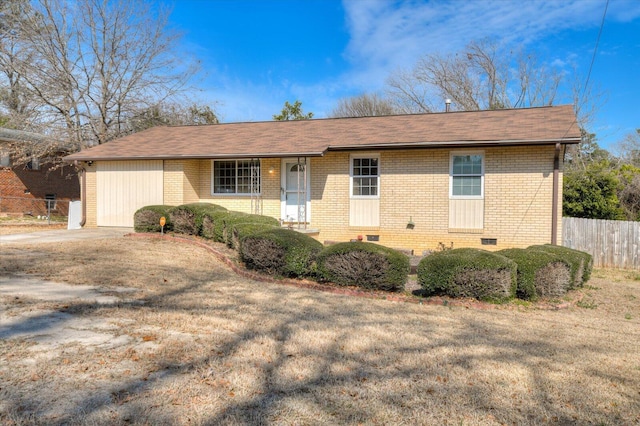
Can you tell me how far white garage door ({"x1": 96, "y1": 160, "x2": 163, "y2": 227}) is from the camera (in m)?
15.8

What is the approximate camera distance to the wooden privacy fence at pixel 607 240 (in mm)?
14016

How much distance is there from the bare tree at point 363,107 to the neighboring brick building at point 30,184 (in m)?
24.0

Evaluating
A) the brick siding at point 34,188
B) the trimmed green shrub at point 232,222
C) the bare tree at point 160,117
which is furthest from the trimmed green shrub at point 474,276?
the brick siding at point 34,188

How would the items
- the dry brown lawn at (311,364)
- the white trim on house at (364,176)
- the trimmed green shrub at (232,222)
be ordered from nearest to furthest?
1. the dry brown lawn at (311,364)
2. the trimmed green shrub at (232,222)
3. the white trim on house at (364,176)

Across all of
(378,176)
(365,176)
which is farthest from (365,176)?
(378,176)

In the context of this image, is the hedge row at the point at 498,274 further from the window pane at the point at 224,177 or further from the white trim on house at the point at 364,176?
the window pane at the point at 224,177

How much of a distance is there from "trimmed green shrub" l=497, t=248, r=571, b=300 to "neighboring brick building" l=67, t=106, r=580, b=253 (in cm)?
431

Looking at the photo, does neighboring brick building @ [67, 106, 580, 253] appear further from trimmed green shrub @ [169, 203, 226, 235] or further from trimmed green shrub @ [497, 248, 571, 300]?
trimmed green shrub @ [497, 248, 571, 300]

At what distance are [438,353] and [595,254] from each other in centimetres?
1250

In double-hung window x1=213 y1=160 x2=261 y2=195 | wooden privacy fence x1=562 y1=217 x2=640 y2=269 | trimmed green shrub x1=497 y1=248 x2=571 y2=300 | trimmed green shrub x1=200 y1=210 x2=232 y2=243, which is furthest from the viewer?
double-hung window x1=213 y1=160 x2=261 y2=195

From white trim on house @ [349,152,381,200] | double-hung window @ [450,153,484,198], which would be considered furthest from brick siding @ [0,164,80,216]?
double-hung window @ [450,153,484,198]

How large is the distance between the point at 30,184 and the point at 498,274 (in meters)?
26.8

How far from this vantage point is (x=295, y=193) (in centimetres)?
1517

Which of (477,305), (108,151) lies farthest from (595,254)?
(108,151)
